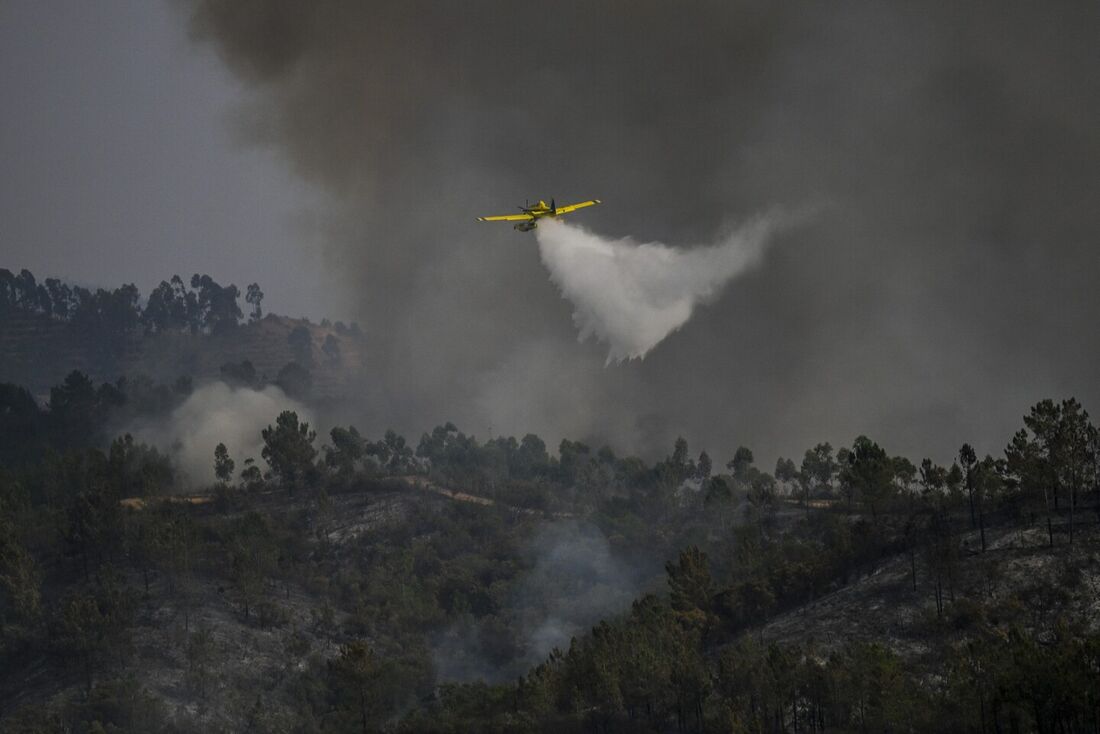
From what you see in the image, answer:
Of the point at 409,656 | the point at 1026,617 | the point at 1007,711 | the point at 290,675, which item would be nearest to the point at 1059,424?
the point at 1026,617

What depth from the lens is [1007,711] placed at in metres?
90.9

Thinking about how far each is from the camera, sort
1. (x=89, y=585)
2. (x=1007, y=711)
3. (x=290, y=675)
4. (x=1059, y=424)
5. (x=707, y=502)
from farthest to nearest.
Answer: (x=707, y=502) → (x=89, y=585) → (x=290, y=675) → (x=1059, y=424) → (x=1007, y=711)

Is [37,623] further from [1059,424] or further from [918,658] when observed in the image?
[1059,424]

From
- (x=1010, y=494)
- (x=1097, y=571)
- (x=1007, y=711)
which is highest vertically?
(x=1010, y=494)

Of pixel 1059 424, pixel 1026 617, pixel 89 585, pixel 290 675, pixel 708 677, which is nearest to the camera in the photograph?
pixel 708 677

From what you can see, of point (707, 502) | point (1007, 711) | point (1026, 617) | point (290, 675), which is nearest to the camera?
point (1007, 711)

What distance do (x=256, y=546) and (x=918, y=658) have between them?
100483mm

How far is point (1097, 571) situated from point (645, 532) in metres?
84.6

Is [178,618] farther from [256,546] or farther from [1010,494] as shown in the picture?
[1010,494]

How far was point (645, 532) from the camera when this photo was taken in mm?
194000

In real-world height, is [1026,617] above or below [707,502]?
below

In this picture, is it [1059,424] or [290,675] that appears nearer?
[1059,424]

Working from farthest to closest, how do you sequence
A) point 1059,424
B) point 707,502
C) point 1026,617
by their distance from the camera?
point 707,502
point 1059,424
point 1026,617

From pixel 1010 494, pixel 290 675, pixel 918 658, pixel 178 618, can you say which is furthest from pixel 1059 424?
pixel 178 618
